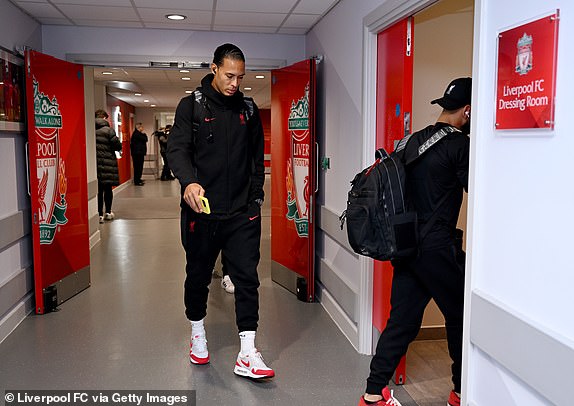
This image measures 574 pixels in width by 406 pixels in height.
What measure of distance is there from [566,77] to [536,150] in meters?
0.23

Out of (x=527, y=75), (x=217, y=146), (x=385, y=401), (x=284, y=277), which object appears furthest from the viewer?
(x=284, y=277)

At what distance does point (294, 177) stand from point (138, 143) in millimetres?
11305

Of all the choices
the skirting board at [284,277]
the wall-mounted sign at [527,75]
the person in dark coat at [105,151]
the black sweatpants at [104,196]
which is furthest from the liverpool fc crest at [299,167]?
the black sweatpants at [104,196]

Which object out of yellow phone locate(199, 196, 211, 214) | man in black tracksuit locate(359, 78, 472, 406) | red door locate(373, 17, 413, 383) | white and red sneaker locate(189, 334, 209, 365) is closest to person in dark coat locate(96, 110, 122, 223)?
white and red sneaker locate(189, 334, 209, 365)

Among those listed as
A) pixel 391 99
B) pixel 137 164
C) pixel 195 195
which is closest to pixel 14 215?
pixel 195 195

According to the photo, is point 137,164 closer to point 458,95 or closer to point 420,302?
point 420,302

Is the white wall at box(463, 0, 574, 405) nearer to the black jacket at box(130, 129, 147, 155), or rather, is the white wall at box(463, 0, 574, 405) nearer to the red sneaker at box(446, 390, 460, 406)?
the red sneaker at box(446, 390, 460, 406)

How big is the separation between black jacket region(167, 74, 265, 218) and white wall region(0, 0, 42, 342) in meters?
1.62

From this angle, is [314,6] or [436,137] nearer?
[436,137]

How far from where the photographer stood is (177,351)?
357 cm

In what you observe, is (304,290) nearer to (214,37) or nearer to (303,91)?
(303,91)

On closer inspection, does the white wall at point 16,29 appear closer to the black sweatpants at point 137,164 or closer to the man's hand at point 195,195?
the man's hand at point 195,195

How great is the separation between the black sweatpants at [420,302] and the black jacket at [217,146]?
102cm

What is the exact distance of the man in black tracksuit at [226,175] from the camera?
118 inches
